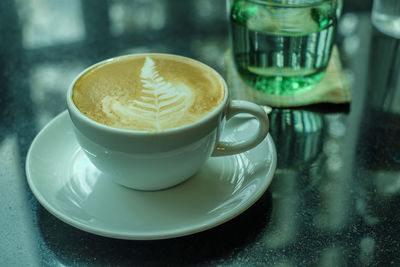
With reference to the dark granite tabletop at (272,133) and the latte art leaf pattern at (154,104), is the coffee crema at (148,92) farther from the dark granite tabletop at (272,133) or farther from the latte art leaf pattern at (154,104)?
the dark granite tabletop at (272,133)

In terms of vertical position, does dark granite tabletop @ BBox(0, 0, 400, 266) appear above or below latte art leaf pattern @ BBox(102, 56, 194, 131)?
below

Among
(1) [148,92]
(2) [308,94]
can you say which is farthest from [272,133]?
(1) [148,92]

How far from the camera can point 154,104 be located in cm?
53

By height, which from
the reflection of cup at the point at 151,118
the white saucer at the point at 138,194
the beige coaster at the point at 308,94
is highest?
the reflection of cup at the point at 151,118

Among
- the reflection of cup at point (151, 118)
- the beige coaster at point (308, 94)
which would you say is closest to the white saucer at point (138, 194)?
the reflection of cup at point (151, 118)

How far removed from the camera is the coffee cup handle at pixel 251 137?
552 millimetres

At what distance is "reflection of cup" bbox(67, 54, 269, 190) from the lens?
0.49m

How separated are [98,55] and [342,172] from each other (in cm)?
48

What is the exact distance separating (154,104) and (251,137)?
120 millimetres

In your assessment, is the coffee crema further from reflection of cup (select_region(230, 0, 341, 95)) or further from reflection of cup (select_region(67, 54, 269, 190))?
reflection of cup (select_region(230, 0, 341, 95))

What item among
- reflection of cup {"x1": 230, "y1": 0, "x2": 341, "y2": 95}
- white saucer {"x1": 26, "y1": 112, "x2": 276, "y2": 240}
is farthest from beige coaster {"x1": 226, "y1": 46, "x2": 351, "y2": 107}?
white saucer {"x1": 26, "y1": 112, "x2": 276, "y2": 240}

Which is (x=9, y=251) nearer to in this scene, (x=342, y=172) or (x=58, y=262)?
(x=58, y=262)

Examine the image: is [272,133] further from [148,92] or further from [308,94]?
[148,92]

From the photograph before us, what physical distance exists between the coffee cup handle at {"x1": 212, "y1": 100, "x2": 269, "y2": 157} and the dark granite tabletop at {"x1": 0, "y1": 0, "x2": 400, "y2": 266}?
66 mm
